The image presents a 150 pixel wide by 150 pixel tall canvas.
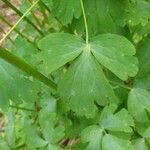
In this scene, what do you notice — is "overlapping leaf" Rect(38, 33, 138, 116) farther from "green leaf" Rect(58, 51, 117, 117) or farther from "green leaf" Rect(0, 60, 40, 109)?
"green leaf" Rect(0, 60, 40, 109)

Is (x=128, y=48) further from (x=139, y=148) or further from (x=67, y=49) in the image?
(x=139, y=148)

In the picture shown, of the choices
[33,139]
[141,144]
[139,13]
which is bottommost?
[141,144]

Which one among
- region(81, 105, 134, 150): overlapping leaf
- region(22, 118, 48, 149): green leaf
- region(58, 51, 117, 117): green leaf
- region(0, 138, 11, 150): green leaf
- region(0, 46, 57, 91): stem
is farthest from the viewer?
region(0, 138, 11, 150): green leaf

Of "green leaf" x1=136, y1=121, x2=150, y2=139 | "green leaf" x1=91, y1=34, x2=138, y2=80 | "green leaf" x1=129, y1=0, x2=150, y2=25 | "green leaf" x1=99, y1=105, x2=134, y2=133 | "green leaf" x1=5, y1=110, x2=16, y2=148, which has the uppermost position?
"green leaf" x1=129, y1=0, x2=150, y2=25

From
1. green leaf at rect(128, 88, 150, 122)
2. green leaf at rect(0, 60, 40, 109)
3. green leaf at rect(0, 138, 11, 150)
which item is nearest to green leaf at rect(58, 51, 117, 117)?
green leaf at rect(0, 60, 40, 109)

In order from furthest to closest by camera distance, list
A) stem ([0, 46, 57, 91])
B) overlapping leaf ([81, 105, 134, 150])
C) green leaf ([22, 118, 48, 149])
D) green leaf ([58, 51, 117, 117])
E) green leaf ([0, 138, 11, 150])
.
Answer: green leaf ([0, 138, 11, 150]) < green leaf ([22, 118, 48, 149]) < overlapping leaf ([81, 105, 134, 150]) < green leaf ([58, 51, 117, 117]) < stem ([0, 46, 57, 91])

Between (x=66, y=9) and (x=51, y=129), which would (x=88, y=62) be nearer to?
(x=66, y=9)

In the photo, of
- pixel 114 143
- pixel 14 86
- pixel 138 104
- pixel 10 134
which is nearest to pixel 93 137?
pixel 114 143

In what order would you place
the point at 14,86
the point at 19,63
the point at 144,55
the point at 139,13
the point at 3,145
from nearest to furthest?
the point at 19,63, the point at 14,86, the point at 139,13, the point at 144,55, the point at 3,145
